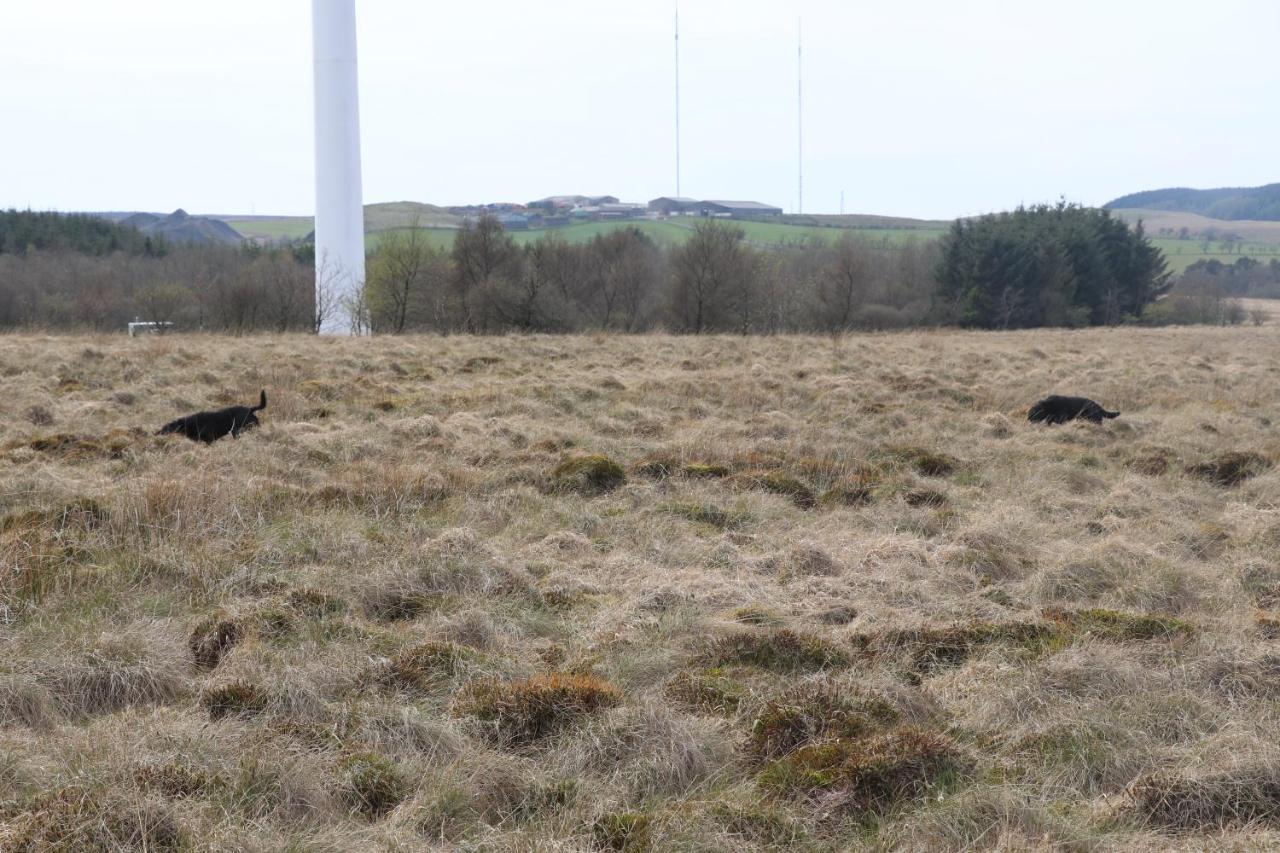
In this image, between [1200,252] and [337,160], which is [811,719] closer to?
[337,160]

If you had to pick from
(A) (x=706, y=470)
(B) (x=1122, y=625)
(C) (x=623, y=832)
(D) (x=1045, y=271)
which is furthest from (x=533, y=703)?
(D) (x=1045, y=271)

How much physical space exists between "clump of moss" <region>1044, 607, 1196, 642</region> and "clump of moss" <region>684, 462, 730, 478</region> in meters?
4.91

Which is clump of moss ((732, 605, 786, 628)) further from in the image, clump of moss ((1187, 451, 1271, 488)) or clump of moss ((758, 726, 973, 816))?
clump of moss ((1187, 451, 1271, 488))

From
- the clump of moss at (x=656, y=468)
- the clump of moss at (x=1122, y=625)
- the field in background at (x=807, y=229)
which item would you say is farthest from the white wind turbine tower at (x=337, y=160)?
the clump of moss at (x=1122, y=625)

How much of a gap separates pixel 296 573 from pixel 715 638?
303 centimetres

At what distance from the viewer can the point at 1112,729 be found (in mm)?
5066

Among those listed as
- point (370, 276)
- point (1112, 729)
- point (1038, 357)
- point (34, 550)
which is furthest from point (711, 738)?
point (370, 276)

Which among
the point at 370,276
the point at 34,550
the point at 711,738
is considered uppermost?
the point at 370,276

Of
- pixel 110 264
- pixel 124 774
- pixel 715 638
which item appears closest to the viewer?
pixel 124 774

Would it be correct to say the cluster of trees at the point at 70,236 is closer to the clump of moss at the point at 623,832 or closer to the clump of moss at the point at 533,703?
the clump of moss at the point at 533,703

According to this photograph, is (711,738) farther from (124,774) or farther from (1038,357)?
(1038,357)

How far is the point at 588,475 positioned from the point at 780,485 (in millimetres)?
2004

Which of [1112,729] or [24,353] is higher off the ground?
[24,353]

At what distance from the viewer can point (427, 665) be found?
19.2 feet
